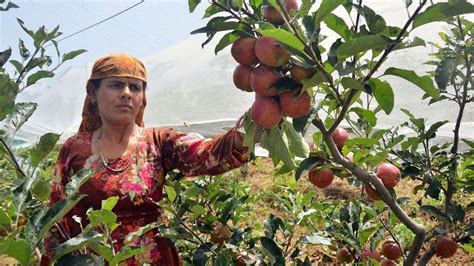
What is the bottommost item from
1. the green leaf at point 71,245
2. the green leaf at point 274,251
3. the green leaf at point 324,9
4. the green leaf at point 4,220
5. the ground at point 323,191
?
the ground at point 323,191

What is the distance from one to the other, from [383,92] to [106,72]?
0.98 m

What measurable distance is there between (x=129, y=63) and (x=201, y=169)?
16.8 inches

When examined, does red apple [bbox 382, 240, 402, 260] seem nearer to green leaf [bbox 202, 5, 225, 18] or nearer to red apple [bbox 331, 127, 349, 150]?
red apple [bbox 331, 127, 349, 150]

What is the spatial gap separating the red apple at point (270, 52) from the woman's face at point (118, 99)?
2.65 ft

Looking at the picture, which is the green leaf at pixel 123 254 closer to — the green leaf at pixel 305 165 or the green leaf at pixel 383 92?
the green leaf at pixel 305 165

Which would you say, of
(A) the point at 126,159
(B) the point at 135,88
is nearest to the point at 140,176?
(A) the point at 126,159

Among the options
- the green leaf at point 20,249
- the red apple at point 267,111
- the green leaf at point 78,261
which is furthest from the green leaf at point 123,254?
the red apple at point 267,111

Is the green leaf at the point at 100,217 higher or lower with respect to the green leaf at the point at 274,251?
higher

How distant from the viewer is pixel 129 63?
1452 millimetres

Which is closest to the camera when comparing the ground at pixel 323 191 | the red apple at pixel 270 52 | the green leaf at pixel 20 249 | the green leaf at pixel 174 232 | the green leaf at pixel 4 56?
the green leaf at pixel 20 249

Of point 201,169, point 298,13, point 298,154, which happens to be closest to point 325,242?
point 298,154

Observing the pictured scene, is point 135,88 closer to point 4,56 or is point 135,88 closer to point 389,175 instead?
point 4,56

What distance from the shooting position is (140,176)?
1.38m

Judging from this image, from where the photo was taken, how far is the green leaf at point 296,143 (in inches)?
32.3
